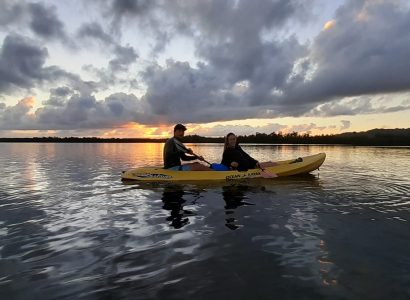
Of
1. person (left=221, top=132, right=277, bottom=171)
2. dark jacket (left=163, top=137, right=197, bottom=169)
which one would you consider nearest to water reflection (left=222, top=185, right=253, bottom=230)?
person (left=221, top=132, right=277, bottom=171)

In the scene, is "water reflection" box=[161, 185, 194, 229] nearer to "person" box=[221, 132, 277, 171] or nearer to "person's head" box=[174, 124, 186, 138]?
"person's head" box=[174, 124, 186, 138]

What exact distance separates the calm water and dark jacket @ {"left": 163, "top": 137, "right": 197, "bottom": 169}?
3.45 meters

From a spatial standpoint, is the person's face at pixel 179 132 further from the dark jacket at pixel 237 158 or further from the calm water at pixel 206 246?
the calm water at pixel 206 246

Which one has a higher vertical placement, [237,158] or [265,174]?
[237,158]

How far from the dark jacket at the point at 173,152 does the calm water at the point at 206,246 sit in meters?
3.45

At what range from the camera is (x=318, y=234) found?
7.13m

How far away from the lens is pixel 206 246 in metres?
6.44

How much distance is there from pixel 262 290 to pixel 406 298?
1.94m

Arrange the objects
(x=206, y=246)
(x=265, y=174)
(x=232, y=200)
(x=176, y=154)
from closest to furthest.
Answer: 1. (x=206, y=246)
2. (x=232, y=200)
3. (x=176, y=154)
4. (x=265, y=174)

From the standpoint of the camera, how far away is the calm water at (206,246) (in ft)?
15.5

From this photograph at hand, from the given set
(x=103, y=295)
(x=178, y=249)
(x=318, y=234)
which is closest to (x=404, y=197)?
(x=318, y=234)

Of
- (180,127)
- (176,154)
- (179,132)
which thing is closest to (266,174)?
(176,154)

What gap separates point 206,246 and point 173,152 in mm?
9048

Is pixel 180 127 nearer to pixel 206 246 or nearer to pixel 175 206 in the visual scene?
pixel 175 206
